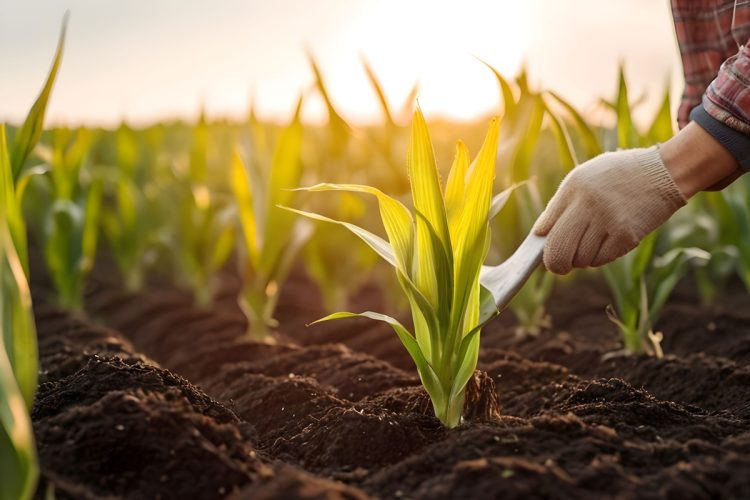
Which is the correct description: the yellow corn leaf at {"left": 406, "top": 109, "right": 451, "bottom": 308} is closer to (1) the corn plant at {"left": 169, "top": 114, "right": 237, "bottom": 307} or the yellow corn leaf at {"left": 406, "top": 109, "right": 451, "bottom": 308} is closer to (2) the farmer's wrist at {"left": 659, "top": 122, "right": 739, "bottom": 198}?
(2) the farmer's wrist at {"left": 659, "top": 122, "right": 739, "bottom": 198}

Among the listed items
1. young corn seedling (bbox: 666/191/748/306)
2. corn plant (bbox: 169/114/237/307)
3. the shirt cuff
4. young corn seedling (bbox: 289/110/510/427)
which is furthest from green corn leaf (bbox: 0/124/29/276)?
young corn seedling (bbox: 666/191/748/306)

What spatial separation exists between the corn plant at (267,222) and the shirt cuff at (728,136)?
1.51 meters

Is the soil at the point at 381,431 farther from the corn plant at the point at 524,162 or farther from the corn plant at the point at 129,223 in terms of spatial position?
the corn plant at the point at 129,223

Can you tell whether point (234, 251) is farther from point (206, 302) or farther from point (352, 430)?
point (352, 430)

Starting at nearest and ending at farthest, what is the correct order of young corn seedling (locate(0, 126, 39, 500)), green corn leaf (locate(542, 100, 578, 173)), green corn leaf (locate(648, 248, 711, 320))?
young corn seedling (locate(0, 126, 39, 500)) < green corn leaf (locate(542, 100, 578, 173)) < green corn leaf (locate(648, 248, 711, 320))

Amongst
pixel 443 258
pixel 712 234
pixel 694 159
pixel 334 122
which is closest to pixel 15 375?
pixel 443 258

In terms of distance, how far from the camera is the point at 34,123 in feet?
5.94

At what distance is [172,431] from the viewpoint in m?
1.42

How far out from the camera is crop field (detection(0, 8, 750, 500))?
4.42 feet

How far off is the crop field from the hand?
16cm

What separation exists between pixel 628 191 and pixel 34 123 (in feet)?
4.17

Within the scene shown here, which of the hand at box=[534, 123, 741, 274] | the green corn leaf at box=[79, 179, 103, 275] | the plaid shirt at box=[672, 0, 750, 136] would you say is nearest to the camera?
the hand at box=[534, 123, 741, 274]

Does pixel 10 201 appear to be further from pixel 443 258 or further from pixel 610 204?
pixel 610 204

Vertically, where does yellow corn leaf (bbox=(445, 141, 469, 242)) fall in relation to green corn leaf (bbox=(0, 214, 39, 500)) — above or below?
above
